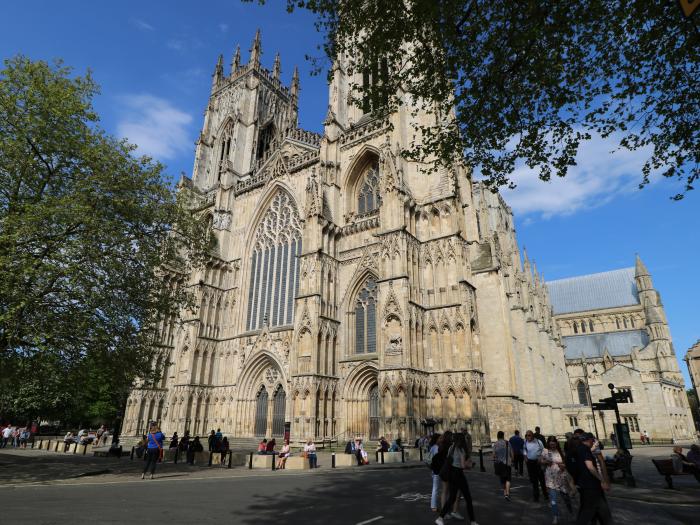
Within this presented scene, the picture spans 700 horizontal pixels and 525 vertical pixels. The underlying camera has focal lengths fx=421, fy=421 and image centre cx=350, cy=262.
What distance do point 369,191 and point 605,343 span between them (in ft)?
151

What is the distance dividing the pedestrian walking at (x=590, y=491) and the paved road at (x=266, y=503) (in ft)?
5.44

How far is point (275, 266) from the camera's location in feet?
93.3

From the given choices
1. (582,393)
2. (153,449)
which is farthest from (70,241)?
(582,393)

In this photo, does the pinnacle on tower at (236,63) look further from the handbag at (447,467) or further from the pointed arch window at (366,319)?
the handbag at (447,467)

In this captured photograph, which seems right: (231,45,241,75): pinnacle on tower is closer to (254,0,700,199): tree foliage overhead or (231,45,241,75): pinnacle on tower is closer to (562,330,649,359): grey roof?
(254,0,700,199): tree foliage overhead

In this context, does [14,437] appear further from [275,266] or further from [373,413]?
[373,413]

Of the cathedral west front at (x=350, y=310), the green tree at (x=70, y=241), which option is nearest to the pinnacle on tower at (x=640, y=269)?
the cathedral west front at (x=350, y=310)

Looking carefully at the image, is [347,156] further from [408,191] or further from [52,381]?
[52,381]

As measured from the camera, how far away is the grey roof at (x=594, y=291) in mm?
60766

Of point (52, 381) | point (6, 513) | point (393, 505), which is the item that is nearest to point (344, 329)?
point (52, 381)

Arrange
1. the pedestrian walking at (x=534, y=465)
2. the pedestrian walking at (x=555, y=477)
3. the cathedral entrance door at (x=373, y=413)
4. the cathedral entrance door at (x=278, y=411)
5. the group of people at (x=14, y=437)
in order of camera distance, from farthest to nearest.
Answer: the group of people at (x=14, y=437), the cathedral entrance door at (x=278, y=411), the cathedral entrance door at (x=373, y=413), the pedestrian walking at (x=534, y=465), the pedestrian walking at (x=555, y=477)

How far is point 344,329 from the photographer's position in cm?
2384

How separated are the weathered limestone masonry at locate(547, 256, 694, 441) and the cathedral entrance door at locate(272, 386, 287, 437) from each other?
26413 millimetres

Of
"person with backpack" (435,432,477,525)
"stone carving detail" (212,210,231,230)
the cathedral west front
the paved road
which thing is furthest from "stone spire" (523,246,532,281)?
"person with backpack" (435,432,477,525)
